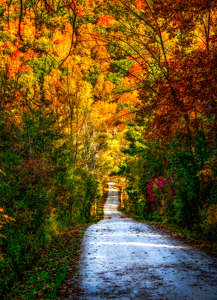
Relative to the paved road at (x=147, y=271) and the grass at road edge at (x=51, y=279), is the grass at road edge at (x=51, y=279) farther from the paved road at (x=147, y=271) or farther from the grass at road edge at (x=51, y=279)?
the paved road at (x=147, y=271)

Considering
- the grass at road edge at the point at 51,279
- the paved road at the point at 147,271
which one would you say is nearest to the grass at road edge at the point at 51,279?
the grass at road edge at the point at 51,279

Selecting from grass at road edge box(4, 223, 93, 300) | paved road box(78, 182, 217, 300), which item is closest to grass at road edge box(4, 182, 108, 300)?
grass at road edge box(4, 223, 93, 300)

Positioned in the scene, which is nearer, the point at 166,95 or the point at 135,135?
the point at 166,95

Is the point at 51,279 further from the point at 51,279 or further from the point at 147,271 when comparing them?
the point at 147,271

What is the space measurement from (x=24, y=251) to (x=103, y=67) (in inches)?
243

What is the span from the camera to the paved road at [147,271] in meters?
5.61

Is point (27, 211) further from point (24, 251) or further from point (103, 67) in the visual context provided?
point (103, 67)

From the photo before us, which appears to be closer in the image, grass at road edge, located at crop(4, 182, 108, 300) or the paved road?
the paved road

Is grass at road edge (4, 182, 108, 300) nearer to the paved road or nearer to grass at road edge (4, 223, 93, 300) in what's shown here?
grass at road edge (4, 223, 93, 300)

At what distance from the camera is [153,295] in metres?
5.45

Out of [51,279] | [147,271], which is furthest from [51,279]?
[147,271]

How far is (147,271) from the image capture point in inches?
279

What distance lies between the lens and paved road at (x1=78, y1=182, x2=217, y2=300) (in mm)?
5609

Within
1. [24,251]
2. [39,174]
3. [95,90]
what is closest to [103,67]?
[39,174]
